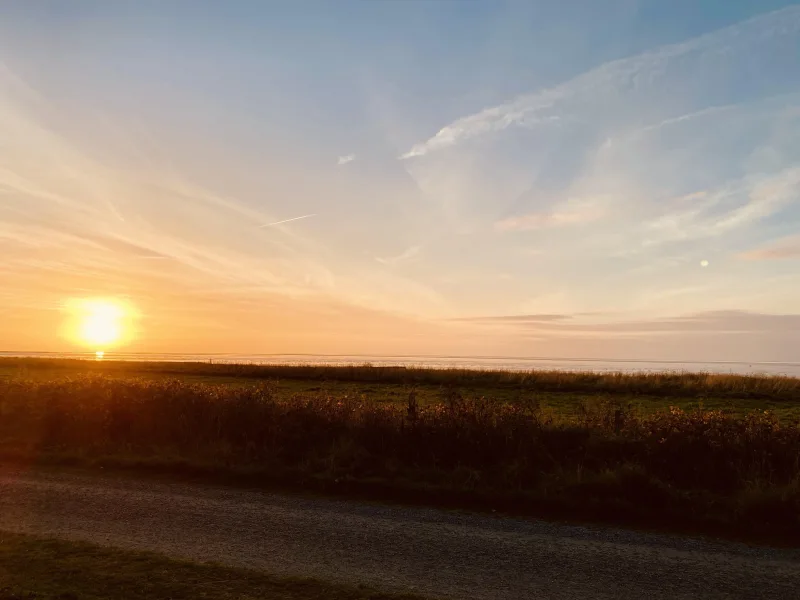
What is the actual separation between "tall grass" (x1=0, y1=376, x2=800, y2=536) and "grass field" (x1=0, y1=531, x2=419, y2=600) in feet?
19.1

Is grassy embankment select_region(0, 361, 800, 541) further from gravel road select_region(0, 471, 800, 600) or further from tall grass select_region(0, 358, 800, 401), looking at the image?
tall grass select_region(0, 358, 800, 401)

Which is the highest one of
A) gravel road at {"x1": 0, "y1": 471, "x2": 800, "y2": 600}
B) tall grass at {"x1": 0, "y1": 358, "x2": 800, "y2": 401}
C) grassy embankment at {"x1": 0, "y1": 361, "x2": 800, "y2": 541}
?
tall grass at {"x1": 0, "y1": 358, "x2": 800, "y2": 401}

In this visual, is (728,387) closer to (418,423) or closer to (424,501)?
(418,423)

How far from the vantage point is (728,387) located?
44000 millimetres

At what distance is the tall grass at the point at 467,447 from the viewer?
12570 millimetres

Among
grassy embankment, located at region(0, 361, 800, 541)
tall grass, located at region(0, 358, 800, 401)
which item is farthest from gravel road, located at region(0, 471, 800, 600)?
tall grass, located at region(0, 358, 800, 401)

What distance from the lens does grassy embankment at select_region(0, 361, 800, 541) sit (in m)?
12.4

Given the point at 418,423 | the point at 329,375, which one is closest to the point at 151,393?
the point at 418,423

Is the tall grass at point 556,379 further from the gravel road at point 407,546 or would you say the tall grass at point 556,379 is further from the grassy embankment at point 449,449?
the gravel road at point 407,546

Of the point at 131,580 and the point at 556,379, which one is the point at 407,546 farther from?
the point at 556,379

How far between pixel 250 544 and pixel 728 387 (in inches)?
1706

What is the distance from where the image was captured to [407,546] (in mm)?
9820

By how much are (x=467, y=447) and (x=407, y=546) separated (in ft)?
20.1

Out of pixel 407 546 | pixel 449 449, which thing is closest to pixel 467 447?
pixel 449 449
